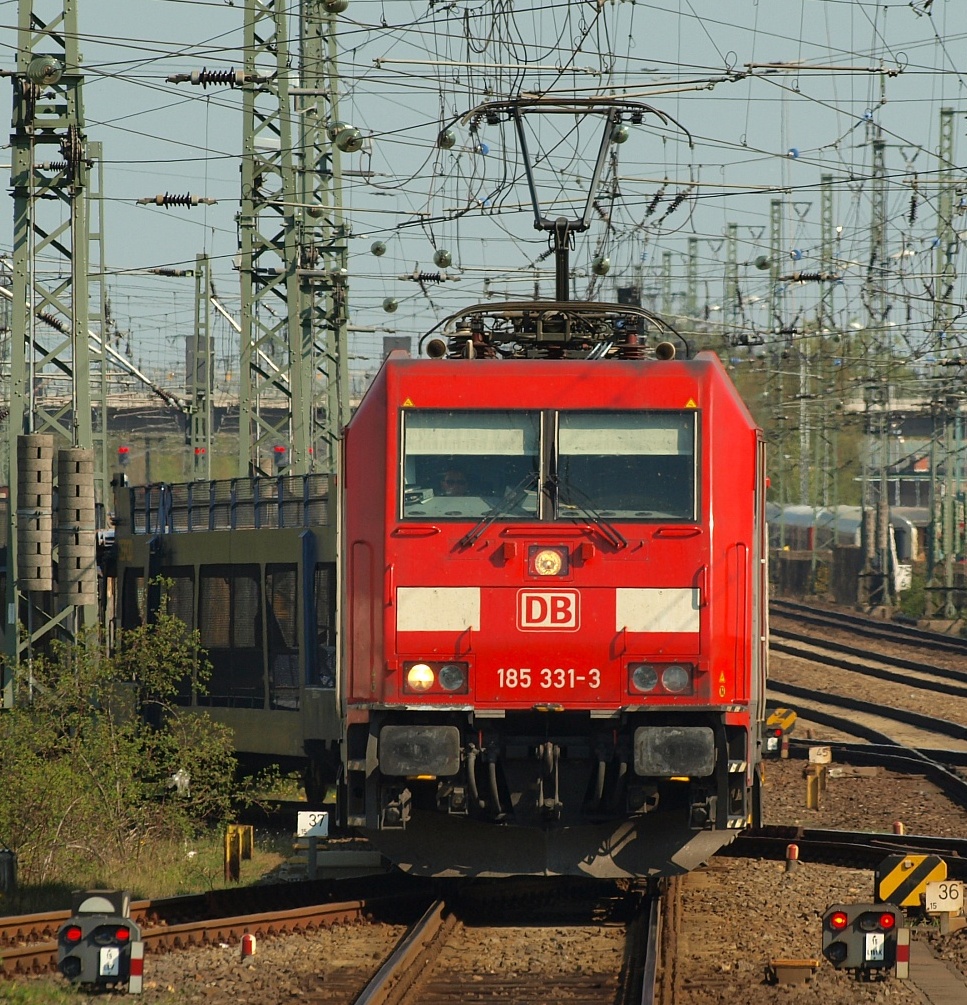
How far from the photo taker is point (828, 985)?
976cm

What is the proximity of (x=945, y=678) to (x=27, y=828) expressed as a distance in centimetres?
2245

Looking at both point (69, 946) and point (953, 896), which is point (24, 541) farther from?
point (953, 896)

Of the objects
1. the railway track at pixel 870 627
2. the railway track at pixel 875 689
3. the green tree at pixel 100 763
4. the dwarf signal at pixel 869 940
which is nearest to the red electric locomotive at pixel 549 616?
the dwarf signal at pixel 869 940

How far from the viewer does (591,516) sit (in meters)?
11.1

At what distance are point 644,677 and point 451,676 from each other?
119 cm

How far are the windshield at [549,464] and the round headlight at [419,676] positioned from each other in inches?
36.9

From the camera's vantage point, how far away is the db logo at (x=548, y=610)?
429 inches

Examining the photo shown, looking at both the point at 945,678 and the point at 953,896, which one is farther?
the point at 945,678

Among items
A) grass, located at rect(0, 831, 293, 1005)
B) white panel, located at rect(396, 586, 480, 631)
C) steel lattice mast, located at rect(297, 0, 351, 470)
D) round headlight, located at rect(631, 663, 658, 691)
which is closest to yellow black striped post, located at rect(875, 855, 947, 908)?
round headlight, located at rect(631, 663, 658, 691)

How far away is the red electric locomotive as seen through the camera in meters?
10.9

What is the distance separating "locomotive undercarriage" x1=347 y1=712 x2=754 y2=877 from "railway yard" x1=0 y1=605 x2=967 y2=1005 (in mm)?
478

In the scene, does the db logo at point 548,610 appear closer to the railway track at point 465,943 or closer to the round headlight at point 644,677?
the round headlight at point 644,677

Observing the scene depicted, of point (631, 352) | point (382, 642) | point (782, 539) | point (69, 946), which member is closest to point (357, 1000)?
point (69, 946)

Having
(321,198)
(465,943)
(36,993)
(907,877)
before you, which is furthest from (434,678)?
(321,198)
